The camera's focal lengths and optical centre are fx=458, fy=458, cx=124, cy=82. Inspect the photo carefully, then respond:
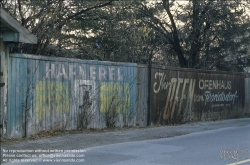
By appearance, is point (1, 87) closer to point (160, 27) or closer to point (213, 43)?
point (160, 27)

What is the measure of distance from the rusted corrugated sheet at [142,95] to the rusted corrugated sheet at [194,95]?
343mm

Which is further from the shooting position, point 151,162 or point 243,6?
point 243,6

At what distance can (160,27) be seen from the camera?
22.7 metres

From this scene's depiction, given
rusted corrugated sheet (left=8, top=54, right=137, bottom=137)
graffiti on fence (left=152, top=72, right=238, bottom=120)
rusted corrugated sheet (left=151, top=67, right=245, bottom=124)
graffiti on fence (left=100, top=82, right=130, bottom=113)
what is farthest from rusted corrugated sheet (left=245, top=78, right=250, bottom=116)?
graffiti on fence (left=100, top=82, right=130, bottom=113)

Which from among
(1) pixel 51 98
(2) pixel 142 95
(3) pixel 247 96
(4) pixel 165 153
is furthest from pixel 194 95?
(4) pixel 165 153

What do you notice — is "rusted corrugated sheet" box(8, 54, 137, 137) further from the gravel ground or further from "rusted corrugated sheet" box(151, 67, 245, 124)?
"rusted corrugated sheet" box(151, 67, 245, 124)

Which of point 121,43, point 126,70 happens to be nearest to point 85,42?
point 121,43

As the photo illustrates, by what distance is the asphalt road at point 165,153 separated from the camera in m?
9.81

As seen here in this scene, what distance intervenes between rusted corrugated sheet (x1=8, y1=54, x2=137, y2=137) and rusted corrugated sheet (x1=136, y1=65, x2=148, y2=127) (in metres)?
0.27

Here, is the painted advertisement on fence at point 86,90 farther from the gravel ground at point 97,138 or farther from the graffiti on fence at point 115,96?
the gravel ground at point 97,138

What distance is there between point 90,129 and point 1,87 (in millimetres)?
3760

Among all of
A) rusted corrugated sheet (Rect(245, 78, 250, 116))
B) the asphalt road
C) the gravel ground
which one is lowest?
the asphalt road

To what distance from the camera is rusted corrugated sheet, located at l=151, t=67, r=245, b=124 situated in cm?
1739

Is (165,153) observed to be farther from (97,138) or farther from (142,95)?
(142,95)
